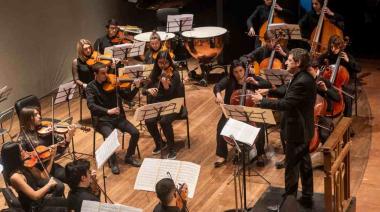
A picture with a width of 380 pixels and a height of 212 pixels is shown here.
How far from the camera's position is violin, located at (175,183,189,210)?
4.97 m

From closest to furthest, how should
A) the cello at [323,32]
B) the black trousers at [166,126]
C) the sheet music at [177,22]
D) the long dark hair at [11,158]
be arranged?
the long dark hair at [11,158] → the black trousers at [166,126] → the cello at [323,32] → the sheet music at [177,22]

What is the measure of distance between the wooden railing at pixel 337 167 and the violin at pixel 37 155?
103 inches

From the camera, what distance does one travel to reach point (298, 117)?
562 centimetres

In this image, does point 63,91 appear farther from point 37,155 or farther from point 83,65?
point 37,155

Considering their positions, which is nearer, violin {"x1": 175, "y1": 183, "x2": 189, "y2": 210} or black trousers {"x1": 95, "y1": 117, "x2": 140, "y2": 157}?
violin {"x1": 175, "y1": 183, "x2": 189, "y2": 210}

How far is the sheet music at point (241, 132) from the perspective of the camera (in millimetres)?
5688

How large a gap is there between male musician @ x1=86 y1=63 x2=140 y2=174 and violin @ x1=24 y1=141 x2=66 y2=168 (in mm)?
1053

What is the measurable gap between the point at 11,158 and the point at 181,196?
1.60 metres

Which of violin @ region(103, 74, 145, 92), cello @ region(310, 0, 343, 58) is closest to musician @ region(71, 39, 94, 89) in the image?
violin @ region(103, 74, 145, 92)

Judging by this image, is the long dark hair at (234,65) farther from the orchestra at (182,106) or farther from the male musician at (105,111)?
the male musician at (105,111)

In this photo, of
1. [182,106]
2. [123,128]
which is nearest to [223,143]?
[182,106]

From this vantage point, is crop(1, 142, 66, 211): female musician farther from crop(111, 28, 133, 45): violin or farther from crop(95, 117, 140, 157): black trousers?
crop(111, 28, 133, 45): violin

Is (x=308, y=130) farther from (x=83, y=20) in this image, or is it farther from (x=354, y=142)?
(x=83, y=20)

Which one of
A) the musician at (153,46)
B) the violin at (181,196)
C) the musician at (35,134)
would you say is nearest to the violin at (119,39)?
the musician at (153,46)
